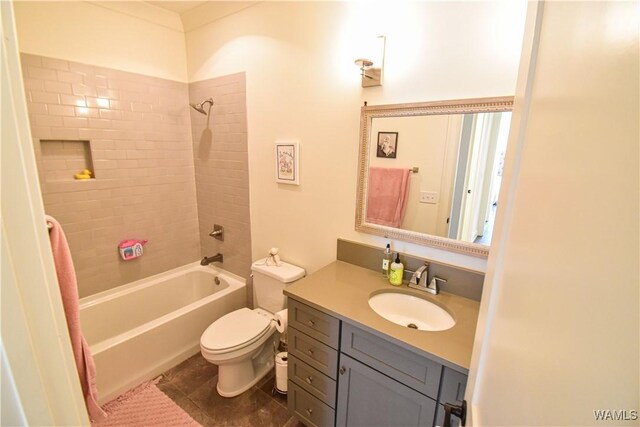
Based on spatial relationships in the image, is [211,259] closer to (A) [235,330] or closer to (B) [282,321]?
(A) [235,330]

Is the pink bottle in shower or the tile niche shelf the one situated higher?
the tile niche shelf

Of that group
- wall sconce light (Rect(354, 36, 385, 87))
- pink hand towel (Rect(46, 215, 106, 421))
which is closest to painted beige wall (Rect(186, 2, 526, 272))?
wall sconce light (Rect(354, 36, 385, 87))

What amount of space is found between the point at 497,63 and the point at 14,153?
147cm

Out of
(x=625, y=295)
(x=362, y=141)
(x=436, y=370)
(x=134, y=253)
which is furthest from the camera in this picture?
(x=134, y=253)

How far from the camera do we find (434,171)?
55.2 inches

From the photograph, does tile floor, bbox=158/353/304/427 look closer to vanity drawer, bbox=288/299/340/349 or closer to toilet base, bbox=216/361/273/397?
toilet base, bbox=216/361/273/397

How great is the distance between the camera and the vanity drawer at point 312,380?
137 cm

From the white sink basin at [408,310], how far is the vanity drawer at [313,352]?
313 millimetres

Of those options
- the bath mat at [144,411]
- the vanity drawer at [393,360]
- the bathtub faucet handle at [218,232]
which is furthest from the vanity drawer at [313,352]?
the bathtub faucet handle at [218,232]

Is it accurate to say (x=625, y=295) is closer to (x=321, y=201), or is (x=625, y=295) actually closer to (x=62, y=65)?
(x=321, y=201)

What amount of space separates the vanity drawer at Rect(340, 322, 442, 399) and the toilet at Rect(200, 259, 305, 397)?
74cm

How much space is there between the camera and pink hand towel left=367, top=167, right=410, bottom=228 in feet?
4.93

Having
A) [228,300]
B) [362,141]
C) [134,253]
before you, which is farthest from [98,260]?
[362,141]

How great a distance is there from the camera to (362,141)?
1.55 meters
